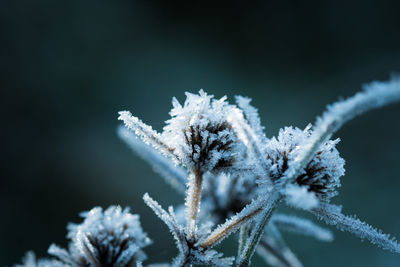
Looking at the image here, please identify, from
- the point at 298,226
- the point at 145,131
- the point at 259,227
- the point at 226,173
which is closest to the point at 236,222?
the point at 259,227

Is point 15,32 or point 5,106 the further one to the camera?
point 15,32

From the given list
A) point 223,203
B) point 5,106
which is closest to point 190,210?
point 223,203

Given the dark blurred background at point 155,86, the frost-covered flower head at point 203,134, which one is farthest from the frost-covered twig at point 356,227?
the dark blurred background at point 155,86

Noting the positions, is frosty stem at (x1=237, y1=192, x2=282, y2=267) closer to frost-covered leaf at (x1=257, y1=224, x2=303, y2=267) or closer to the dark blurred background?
frost-covered leaf at (x1=257, y1=224, x2=303, y2=267)

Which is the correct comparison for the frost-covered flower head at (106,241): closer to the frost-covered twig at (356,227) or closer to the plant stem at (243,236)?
the plant stem at (243,236)

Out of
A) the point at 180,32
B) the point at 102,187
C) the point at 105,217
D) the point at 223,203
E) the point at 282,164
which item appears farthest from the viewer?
the point at 180,32

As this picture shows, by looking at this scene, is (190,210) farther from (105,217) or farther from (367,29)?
(367,29)

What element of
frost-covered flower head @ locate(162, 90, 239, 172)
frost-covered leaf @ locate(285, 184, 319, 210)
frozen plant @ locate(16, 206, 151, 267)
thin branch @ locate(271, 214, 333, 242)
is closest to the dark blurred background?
thin branch @ locate(271, 214, 333, 242)
